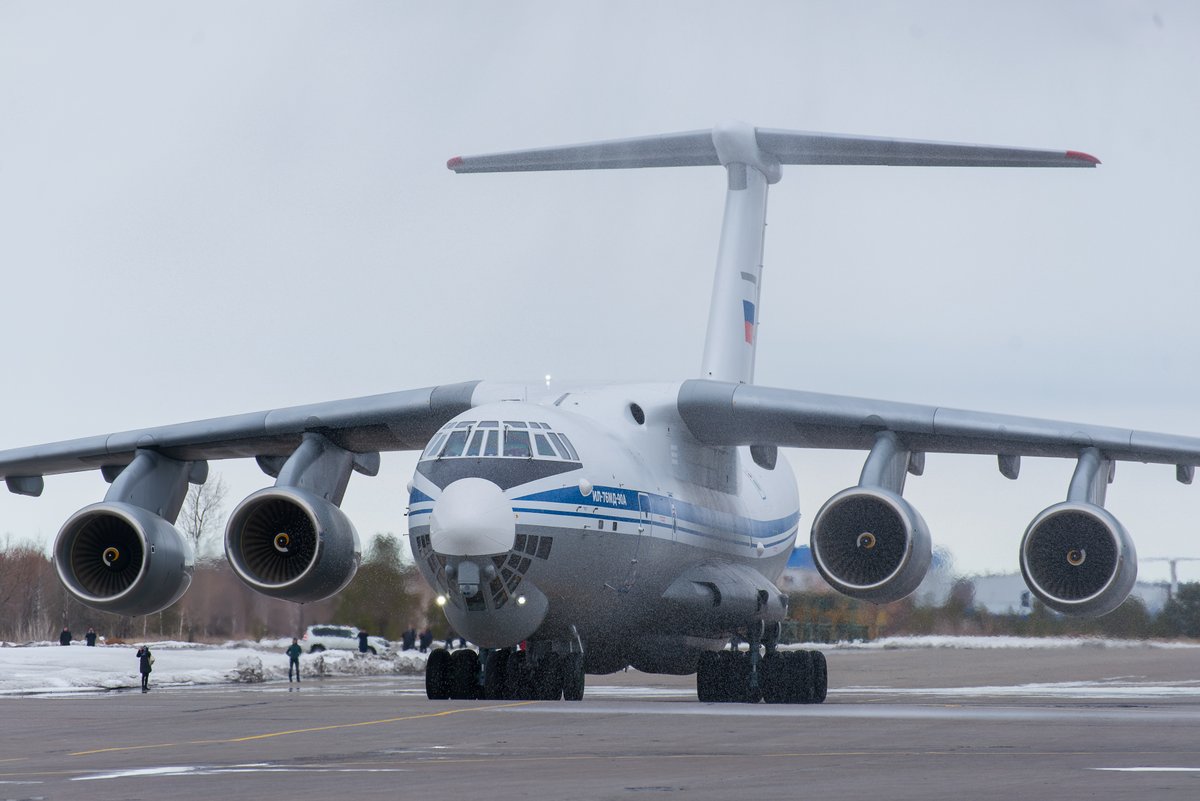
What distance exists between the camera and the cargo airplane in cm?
1474

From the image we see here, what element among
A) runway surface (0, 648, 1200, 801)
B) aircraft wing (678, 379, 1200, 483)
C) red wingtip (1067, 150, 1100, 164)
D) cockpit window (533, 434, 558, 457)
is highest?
red wingtip (1067, 150, 1100, 164)

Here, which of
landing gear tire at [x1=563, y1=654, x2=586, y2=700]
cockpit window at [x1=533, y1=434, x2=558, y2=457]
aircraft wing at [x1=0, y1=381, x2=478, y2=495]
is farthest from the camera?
aircraft wing at [x1=0, y1=381, x2=478, y2=495]

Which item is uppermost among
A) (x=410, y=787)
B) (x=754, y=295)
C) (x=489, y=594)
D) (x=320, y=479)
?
(x=754, y=295)

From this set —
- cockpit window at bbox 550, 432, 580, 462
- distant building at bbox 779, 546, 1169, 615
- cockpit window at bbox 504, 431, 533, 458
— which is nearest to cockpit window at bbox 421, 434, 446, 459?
cockpit window at bbox 504, 431, 533, 458

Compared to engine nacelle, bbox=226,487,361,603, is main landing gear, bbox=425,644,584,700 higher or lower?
lower

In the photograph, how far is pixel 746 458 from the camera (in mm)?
20438

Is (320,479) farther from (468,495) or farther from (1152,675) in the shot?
(1152,675)

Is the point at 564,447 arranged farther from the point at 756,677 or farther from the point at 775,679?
the point at 775,679

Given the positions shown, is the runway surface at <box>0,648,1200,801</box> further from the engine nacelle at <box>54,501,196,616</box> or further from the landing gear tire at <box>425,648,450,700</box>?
→ the engine nacelle at <box>54,501,196,616</box>

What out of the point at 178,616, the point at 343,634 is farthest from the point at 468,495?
the point at 343,634

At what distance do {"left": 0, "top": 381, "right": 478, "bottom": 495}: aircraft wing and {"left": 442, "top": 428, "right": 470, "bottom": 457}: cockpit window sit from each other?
8.51 ft

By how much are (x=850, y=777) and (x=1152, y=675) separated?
64.4 ft

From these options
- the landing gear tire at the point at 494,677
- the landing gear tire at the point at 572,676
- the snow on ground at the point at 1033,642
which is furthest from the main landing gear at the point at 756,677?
the snow on ground at the point at 1033,642

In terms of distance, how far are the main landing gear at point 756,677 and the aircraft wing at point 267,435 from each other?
12.6 feet
